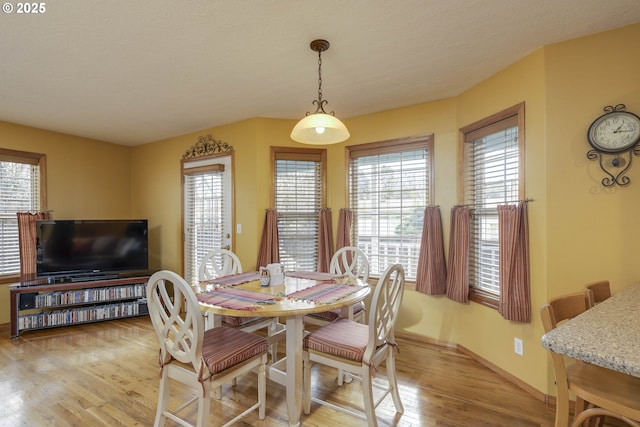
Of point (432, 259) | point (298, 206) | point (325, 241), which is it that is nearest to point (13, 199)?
point (298, 206)

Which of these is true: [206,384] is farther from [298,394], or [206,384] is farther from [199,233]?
[199,233]

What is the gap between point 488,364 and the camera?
2.68 metres

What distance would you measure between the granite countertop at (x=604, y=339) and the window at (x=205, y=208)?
136 inches

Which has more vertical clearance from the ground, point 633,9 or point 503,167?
point 633,9

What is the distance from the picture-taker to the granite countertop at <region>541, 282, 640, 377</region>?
0.90 m

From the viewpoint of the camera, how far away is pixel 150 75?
8.55 feet

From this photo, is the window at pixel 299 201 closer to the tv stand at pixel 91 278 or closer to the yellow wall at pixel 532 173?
the yellow wall at pixel 532 173

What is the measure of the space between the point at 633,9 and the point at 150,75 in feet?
11.0

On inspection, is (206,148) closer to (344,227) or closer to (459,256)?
(344,227)

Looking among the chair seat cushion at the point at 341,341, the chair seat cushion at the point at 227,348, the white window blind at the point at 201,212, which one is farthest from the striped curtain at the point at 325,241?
the chair seat cushion at the point at 227,348

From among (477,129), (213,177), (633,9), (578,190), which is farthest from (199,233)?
(633,9)

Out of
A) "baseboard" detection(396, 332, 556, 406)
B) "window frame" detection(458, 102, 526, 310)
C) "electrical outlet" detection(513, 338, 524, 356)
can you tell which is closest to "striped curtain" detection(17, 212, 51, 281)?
"baseboard" detection(396, 332, 556, 406)

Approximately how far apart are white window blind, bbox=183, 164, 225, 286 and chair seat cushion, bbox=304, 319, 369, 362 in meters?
2.35

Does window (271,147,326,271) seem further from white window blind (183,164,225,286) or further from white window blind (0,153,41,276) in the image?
white window blind (0,153,41,276)
